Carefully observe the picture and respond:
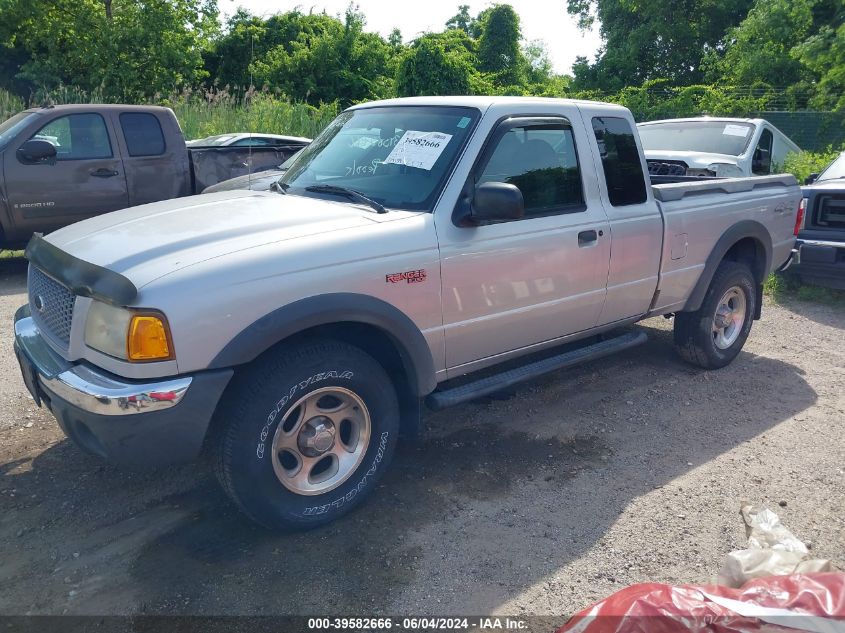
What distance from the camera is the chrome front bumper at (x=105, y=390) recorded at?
280 cm

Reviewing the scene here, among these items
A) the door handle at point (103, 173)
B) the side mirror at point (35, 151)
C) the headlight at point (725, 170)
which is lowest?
the headlight at point (725, 170)

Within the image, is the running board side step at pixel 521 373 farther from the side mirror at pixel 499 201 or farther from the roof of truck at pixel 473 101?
the roof of truck at pixel 473 101

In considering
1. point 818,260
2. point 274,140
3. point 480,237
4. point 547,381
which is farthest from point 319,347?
point 274,140

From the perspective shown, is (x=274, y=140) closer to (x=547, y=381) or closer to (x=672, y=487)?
(x=547, y=381)

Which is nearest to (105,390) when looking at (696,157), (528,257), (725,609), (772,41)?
(528,257)

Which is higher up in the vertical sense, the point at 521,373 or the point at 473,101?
the point at 473,101

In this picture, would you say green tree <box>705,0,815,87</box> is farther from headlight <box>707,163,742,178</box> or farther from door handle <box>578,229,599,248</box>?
door handle <box>578,229,599,248</box>

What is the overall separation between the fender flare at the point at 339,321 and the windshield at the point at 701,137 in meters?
8.19

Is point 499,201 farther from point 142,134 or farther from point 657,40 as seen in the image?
point 657,40

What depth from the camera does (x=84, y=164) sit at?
8289 millimetres

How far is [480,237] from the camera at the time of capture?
3.75 meters

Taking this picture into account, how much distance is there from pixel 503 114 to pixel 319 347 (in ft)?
5.73

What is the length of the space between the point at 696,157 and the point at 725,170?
48 centimetres

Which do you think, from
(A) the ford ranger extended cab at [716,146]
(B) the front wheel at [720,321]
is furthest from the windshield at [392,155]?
(A) the ford ranger extended cab at [716,146]
